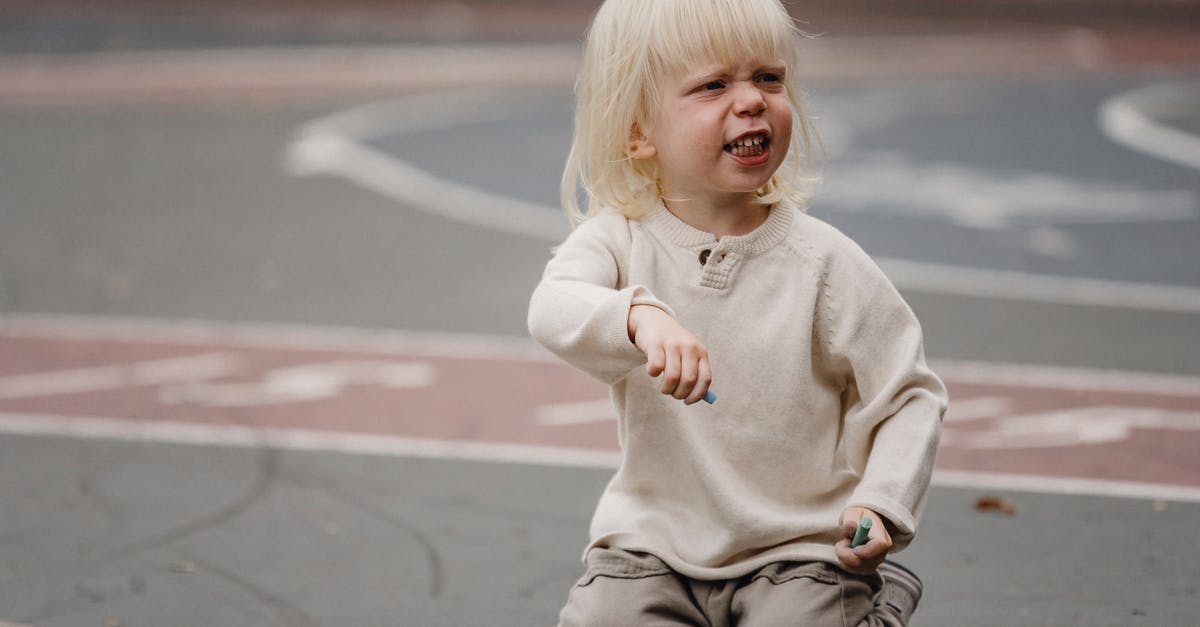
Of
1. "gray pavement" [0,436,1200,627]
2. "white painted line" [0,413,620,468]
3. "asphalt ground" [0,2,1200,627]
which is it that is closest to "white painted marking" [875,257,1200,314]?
"asphalt ground" [0,2,1200,627]

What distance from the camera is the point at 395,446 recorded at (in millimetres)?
5621

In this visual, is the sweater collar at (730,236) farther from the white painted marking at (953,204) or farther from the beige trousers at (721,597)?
the white painted marking at (953,204)

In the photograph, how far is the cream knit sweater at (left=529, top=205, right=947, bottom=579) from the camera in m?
2.77

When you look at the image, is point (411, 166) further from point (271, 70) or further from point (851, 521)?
point (851, 521)

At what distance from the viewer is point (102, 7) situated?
24.0m

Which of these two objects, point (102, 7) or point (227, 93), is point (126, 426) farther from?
point (102, 7)

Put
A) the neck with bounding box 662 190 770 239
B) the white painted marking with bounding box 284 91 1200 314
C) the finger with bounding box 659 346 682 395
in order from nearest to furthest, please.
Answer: the finger with bounding box 659 346 682 395 < the neck with bounding box 662 190 770 239 < the white painted marking with bounding box 284 91 1200 314

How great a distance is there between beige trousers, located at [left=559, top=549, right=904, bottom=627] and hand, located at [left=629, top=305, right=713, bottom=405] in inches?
18.0

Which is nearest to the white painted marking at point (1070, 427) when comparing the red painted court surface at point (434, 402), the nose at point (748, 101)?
the red painted court surface at point (434, 402)

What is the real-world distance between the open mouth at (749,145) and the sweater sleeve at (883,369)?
0.23m

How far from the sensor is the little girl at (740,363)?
109 inches

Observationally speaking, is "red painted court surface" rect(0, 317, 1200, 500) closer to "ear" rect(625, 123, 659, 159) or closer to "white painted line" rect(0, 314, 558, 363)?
"white painted line" rect(0, 314, 558, 363)

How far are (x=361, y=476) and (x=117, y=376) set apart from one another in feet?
5.90

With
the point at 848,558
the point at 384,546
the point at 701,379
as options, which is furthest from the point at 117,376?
the point at 701,379
